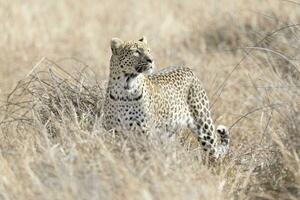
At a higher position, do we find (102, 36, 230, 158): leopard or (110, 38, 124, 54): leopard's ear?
(110, 38, 124, 54): leopard's ear

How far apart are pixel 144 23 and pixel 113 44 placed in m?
7.73

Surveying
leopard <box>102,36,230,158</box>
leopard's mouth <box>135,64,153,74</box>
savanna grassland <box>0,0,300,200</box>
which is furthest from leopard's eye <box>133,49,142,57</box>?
savanna grassland <box>0,0,300,200</box>

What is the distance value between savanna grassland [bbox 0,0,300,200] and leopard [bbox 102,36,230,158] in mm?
168

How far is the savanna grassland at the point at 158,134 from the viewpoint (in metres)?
6.44

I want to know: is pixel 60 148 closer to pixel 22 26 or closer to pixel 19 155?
pixel 19 155

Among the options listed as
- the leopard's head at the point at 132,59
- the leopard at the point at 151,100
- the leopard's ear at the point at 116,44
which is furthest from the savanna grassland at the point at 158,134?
the leopard's ear at the point at 116,44

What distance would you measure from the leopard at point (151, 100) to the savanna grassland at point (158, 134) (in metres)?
0.17

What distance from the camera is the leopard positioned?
8414 mm

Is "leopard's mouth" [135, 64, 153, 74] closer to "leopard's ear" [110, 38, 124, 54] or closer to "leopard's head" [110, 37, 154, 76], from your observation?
"leopard's head" [110, 37, 154, 76]

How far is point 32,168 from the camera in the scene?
6746 mm

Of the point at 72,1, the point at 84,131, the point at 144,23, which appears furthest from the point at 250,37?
the point at 84,131

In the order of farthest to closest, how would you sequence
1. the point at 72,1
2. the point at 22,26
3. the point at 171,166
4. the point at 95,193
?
the point at 72,1, the point at 22,26, the point at 171,166, the point at 95,193

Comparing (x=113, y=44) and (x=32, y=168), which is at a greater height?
(x=113, y=44)

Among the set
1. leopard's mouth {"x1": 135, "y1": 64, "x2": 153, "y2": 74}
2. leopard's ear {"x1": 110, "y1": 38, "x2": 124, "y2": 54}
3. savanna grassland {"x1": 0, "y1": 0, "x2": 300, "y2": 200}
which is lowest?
savanna grassland {"x1": 0, "y1": 0, "x2": 300, "y2": 200}
